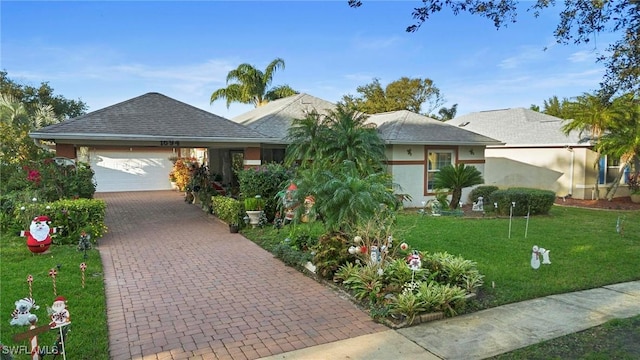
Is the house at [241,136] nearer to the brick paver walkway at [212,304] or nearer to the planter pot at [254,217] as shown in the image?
the planter pot at [254,217]

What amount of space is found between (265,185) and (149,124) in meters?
3.93

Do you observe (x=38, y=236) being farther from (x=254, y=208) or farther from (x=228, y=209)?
(x=254, y=208)

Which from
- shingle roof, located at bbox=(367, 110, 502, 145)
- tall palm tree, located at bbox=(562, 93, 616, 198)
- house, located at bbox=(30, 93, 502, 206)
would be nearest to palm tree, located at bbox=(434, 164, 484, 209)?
house, located at bbox=(30, 93, 502, 206)

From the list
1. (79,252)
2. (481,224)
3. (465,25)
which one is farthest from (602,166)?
(79,252)

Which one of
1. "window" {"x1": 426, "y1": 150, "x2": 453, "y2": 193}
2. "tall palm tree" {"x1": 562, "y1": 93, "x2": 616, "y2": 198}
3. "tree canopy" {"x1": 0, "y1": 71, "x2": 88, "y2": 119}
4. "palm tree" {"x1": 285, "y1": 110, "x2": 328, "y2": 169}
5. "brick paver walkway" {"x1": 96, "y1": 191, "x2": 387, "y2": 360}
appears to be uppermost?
"tree canopy" {"x1": 0, "y1": 71, "x2": 88, "y2": 119}

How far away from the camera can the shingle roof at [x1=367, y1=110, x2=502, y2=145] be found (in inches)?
562

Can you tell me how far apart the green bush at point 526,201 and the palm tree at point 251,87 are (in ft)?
54.6

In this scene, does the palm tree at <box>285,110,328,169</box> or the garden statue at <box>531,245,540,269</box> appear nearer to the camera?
the garden statue at <box>531,245,540,269</box>

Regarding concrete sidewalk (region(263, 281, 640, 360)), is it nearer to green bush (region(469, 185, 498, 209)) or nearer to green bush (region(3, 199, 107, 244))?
green bush (region(3, 199, 107, 244))

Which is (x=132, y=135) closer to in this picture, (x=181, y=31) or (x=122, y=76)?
(x=181, y=31)

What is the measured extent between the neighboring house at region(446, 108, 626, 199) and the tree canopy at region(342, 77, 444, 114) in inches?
431

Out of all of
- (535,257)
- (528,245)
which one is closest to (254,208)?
(528,245)

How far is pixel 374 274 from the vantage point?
18.3 feet

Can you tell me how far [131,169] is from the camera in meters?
23.2
